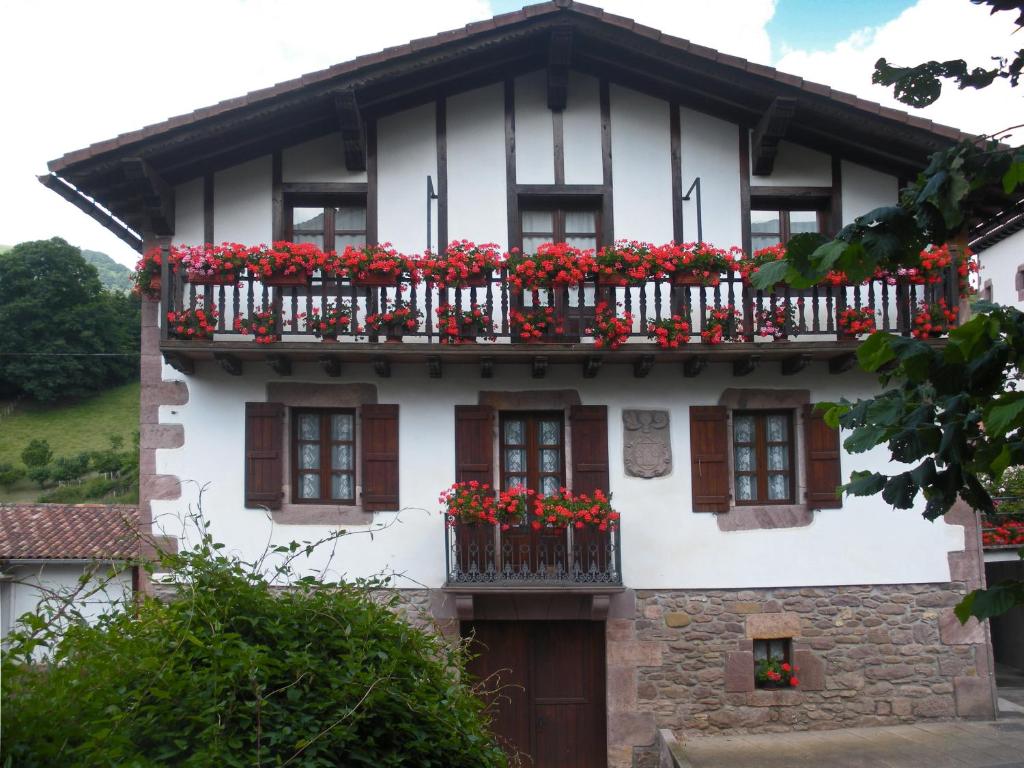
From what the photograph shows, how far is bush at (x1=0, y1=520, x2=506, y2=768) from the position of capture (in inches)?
107

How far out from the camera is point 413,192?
9.12m

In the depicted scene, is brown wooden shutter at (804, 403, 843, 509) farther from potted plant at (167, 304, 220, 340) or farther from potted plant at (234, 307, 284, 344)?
potted plant at (167, 304, 220, 340)

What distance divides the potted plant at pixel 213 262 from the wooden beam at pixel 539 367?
288 cm

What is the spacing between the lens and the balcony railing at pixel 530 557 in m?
8.36

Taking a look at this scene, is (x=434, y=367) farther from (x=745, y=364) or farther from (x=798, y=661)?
(x=798, y=661)

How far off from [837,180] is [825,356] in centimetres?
205

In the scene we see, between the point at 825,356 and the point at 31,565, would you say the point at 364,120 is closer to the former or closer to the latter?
the point at 825,356

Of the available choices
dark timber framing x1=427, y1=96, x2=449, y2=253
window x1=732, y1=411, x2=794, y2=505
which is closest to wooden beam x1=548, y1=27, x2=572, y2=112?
dark timber framing x1=427, y1=96, x2=449, y2=253

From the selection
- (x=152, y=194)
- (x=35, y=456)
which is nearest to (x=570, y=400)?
(x=152, y=194)

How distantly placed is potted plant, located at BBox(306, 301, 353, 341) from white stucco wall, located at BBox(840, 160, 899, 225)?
5424 mm

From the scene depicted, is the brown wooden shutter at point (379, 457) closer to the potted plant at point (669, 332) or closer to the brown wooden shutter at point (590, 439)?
the brown wooden shutter at point (590, 439)

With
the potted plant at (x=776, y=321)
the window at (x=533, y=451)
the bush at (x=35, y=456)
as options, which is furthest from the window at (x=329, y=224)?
the bush at (x=35, y=456)

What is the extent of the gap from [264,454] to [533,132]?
14.3 ft

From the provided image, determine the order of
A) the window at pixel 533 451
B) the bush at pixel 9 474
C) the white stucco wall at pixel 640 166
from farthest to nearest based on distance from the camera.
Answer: the bush at pixel 9 474
the white stucco wall at pixel 640 166
the window at pixel 533 451
